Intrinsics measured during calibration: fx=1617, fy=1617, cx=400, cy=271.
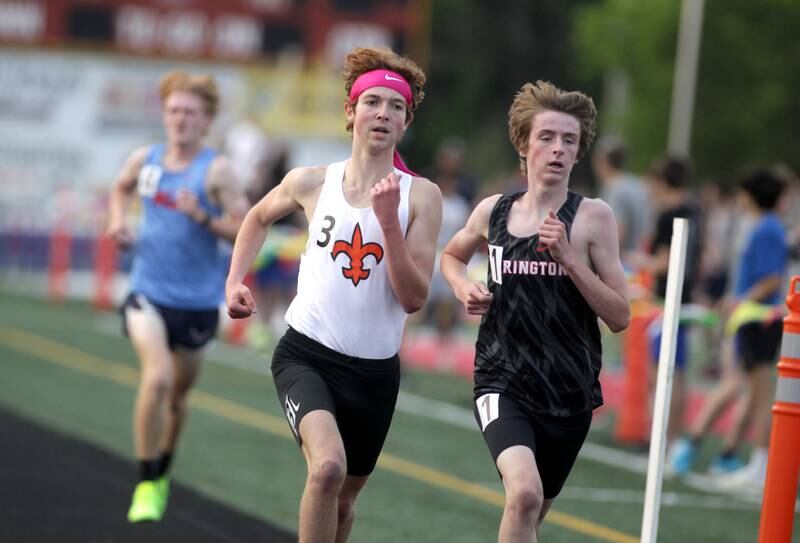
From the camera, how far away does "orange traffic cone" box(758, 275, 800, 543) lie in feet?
20.0

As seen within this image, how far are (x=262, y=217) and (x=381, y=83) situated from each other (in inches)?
30.8

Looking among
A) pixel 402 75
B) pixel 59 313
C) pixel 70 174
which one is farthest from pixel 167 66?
pixel 402 75

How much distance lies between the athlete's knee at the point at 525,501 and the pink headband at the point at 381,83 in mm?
1652

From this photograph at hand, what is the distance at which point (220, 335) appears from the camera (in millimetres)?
20625

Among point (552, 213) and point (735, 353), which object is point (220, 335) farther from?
point (552, 213)

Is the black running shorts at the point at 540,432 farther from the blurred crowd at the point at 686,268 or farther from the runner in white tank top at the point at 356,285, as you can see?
the blurred crowd at the point at 686,268

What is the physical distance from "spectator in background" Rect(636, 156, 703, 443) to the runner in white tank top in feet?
18.3

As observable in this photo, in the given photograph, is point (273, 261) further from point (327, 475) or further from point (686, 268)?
point (327, 475)

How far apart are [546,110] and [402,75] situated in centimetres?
61

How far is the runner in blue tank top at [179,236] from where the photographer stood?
8.88 m

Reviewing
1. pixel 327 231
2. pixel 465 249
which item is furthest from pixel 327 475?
pixel 465 249

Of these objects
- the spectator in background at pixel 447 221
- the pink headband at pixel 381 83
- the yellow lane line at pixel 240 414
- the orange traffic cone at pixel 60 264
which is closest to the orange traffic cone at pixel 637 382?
the yellow lane line at pixel 240 414

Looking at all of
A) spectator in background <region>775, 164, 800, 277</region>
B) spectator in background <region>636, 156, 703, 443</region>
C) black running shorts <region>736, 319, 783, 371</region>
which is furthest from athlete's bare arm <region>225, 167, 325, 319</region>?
spectator in background <region>636, 156, 703, 443</region>

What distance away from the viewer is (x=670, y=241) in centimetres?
1173
